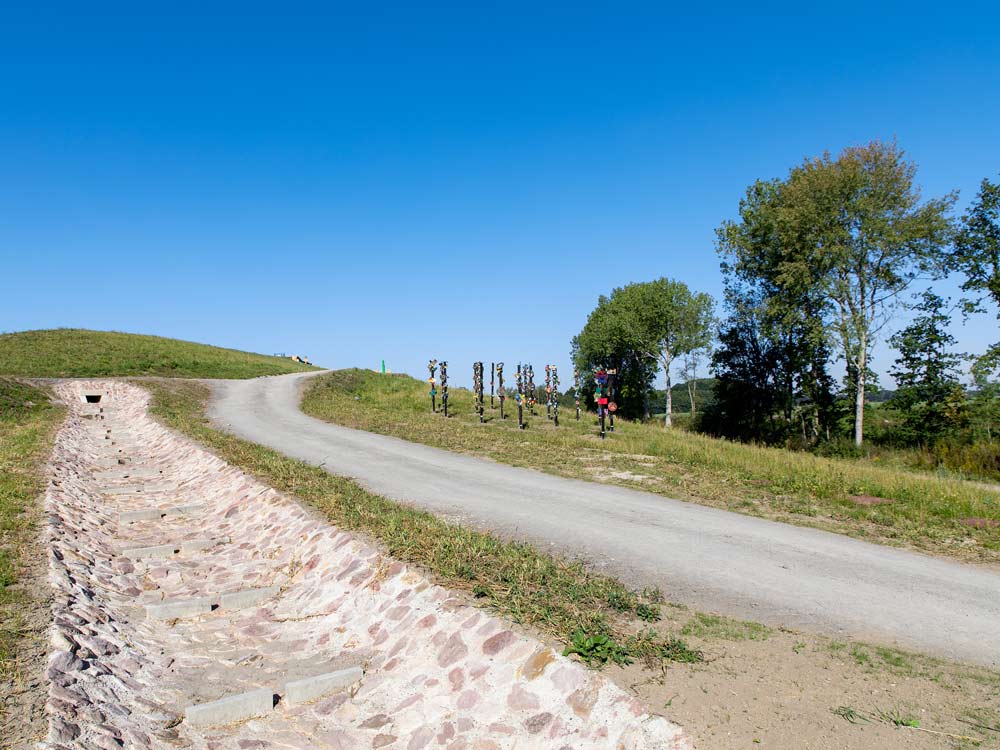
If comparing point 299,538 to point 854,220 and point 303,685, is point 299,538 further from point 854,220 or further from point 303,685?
point 854,220

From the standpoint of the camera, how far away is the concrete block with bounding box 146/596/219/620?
281 inches

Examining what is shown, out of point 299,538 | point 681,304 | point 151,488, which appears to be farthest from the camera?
point 681,304

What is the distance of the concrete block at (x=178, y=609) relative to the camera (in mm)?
7148

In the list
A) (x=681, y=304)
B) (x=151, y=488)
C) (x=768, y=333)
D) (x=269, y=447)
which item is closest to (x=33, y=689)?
(x=151, y=488)

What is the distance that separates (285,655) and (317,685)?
117 centimetres

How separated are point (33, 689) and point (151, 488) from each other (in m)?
9.31

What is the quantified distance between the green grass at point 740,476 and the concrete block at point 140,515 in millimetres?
7635

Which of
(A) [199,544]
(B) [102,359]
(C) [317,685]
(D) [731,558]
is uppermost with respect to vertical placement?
(B) [102,359]

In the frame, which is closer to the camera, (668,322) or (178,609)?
(178,609)

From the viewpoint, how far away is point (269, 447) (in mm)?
16469

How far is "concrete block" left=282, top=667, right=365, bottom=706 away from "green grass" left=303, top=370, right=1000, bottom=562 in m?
7.28

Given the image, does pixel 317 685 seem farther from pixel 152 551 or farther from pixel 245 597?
pixel 152 551

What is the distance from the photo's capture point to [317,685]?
5453mm

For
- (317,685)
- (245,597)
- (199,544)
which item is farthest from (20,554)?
(317,685)
